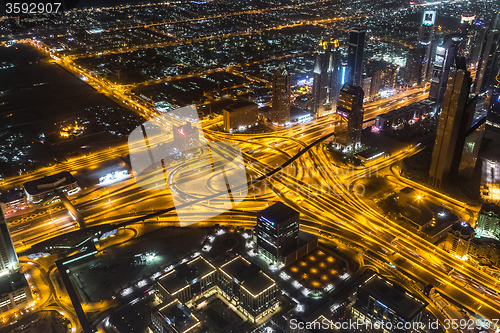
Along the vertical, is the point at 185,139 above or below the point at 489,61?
below

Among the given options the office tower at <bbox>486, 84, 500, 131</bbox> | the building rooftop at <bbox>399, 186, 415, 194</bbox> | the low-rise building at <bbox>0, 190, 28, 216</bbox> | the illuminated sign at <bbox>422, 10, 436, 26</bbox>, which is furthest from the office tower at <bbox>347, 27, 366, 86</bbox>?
the low-rise building at <bbox>0, 190, 28, 216</bbox>

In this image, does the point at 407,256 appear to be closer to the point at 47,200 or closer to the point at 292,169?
the point at 292,169

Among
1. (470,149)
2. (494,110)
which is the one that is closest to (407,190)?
(470,149)

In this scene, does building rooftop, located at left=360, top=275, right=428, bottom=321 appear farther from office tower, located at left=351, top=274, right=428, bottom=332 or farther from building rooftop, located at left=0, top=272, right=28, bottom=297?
building rooftop, located at left=0, top=272, right=28, bottom=297

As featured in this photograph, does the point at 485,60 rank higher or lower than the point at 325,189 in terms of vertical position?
higher

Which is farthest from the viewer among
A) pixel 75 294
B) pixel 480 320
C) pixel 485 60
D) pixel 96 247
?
pixel 485 60

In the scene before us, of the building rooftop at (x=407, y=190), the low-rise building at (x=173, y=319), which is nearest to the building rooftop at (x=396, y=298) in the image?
the low-rise building at (x=173, y=319)

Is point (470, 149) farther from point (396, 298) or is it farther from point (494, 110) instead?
point (396, 298)

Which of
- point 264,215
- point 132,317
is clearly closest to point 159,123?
point 264,215
